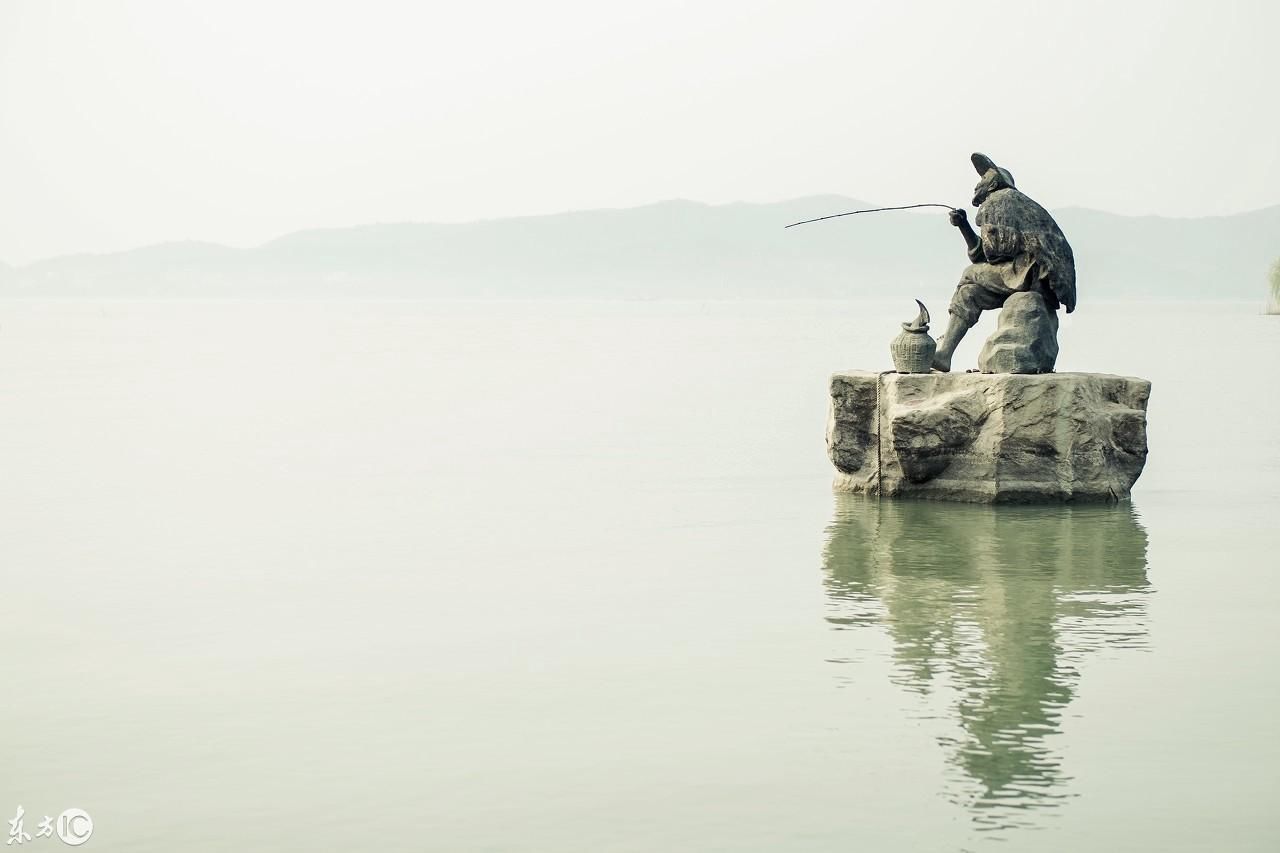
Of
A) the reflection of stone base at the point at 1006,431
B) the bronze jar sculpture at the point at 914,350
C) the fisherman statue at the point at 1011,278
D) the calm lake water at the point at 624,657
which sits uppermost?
the fisherman statue at the point at 1011,278

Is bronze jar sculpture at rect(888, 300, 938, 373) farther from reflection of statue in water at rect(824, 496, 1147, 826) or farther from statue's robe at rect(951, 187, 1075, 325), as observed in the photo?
reflection of statue in water at rect(824, 496, 1147, 826)

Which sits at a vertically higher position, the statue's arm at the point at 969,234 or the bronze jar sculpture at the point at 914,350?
the statue's arm at the point at 969,234

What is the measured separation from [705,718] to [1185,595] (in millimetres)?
3888

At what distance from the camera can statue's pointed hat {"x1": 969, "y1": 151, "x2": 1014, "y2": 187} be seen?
14.0 metres

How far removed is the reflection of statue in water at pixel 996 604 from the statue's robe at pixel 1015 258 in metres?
1.68

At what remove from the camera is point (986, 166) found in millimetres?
14141

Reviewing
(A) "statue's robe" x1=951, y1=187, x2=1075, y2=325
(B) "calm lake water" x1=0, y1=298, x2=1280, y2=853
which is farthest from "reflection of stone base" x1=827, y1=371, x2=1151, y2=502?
→ (A) "statue's robe" x1=951, y1=187, x2=1075, y2=325

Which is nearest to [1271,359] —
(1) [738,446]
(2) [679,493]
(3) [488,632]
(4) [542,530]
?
(1) [738,446]

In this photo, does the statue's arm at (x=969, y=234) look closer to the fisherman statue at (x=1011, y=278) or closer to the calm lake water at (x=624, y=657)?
the fisherman statue at (x=1011, y=278)

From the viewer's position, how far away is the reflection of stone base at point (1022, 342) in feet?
43.9

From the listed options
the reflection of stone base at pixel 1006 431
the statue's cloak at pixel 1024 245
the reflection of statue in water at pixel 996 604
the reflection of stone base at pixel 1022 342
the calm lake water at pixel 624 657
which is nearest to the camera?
the calm lake water at pixel 624 657

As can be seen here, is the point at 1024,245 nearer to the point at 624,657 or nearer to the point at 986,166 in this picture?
the point at 986,166

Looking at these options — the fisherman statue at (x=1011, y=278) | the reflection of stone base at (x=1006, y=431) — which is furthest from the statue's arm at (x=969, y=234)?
the reflection of stone base at (x=1006, y=431)

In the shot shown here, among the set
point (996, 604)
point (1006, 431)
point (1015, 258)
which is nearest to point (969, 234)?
point (1015, 258)
